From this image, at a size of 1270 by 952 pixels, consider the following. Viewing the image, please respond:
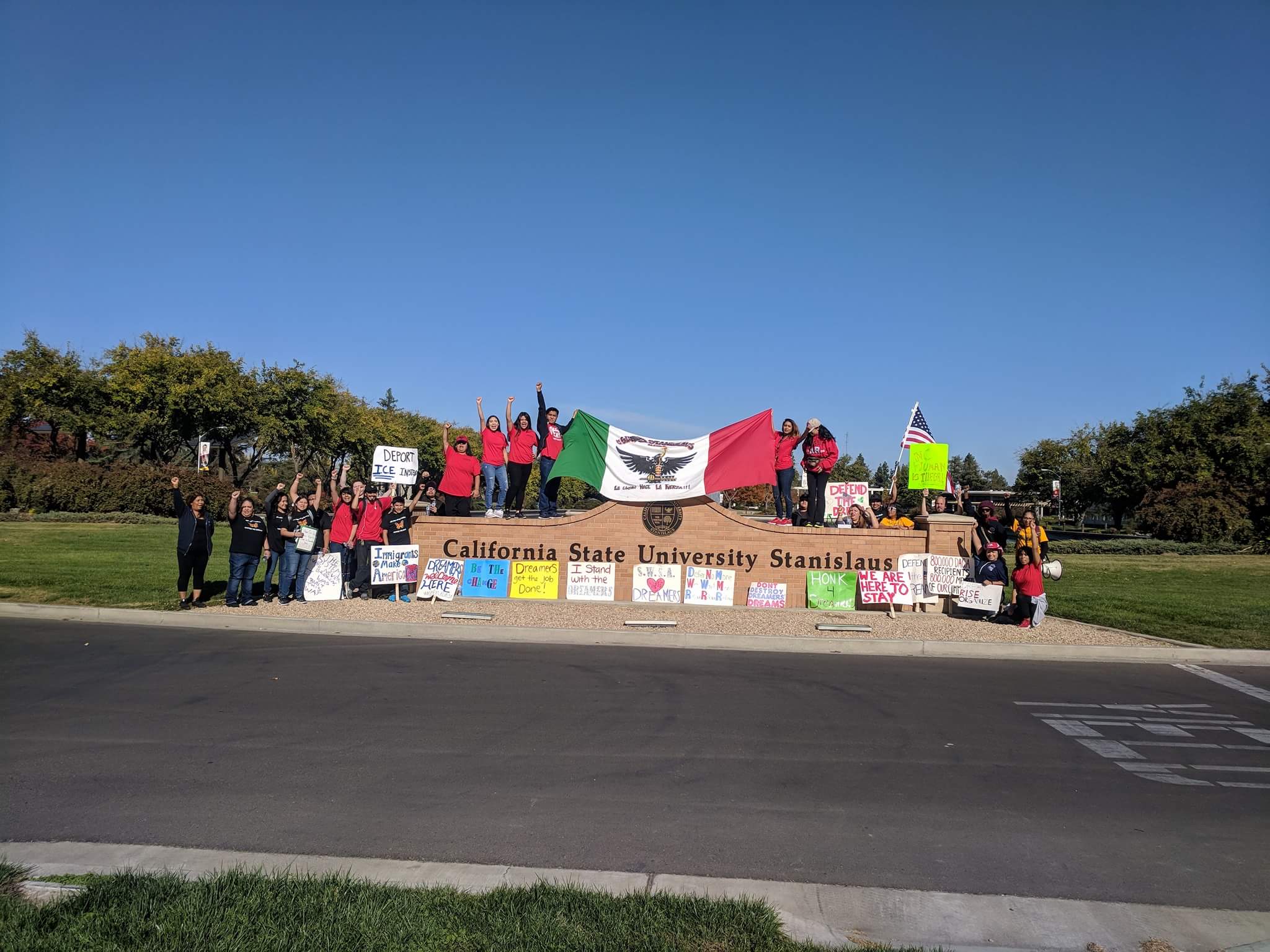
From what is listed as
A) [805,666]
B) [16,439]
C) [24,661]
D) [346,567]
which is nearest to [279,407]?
[16,439]

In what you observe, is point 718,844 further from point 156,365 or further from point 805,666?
point 156,365

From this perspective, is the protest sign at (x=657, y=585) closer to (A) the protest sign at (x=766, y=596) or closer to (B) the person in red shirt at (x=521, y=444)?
(A) the protest sign at (x=766, y=596)

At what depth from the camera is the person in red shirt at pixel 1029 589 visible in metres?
13.0

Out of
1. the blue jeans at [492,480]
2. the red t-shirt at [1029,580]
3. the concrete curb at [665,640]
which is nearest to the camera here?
the concrete curb at [665,640]

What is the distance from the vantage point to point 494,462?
1545 centimetres

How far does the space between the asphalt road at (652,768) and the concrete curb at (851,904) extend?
0.53ft

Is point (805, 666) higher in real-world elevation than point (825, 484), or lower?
lower

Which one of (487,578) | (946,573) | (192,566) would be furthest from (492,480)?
(946,573)

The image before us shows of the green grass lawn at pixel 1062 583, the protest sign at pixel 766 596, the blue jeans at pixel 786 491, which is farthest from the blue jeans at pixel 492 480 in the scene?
the blue jeans at pixel 786 491

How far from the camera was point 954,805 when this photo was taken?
19.0 feet

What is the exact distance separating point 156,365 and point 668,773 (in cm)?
4234

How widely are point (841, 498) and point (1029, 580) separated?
5.59 m

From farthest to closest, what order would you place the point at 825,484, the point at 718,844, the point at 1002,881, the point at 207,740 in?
1. the point at 825,484
2. the point at 207,740
3. the point at 718,844
4. the point at 1002,881

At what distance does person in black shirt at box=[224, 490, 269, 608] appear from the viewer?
1335cm
